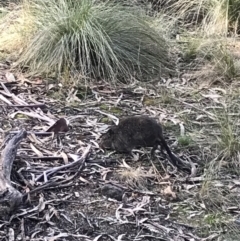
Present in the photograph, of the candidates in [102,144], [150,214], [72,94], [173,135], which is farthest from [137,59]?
[150,214]

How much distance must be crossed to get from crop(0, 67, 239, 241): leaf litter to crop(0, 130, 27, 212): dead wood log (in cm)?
6

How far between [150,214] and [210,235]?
1.20ft

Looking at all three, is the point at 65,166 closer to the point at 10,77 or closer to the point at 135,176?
the point at 135,176

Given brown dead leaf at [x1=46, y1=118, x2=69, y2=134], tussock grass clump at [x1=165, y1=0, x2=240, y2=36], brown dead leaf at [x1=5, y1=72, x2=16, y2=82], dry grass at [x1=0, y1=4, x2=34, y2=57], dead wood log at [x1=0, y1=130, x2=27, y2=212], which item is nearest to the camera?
dead wood log at [x1=0, y1=130, x2=27, y2=212]

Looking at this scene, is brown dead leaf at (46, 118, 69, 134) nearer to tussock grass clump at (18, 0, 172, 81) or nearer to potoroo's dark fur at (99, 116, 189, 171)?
potoroo's dark fur at (99, 116, 189, 171)

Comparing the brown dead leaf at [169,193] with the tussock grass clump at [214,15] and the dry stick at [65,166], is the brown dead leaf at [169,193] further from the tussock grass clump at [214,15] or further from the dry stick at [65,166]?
the tussock grass clump at [214,15]

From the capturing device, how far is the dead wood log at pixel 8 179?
3.22 meters

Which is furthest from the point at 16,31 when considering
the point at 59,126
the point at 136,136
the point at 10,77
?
the point at 136,136

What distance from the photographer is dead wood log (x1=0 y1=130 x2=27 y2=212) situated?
10.6 ft

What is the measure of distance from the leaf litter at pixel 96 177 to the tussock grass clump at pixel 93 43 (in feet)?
1.75

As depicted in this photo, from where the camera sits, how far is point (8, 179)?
11.1ft

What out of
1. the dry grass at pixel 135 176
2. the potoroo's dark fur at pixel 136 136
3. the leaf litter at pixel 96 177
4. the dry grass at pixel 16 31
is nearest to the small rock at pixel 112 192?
the leaf litter at pixel 96 177

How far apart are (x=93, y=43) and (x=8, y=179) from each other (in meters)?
2.64

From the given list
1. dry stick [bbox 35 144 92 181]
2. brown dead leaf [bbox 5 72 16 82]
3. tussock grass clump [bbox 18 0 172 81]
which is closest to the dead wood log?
dry stick [bbox 35 144 92 181]
